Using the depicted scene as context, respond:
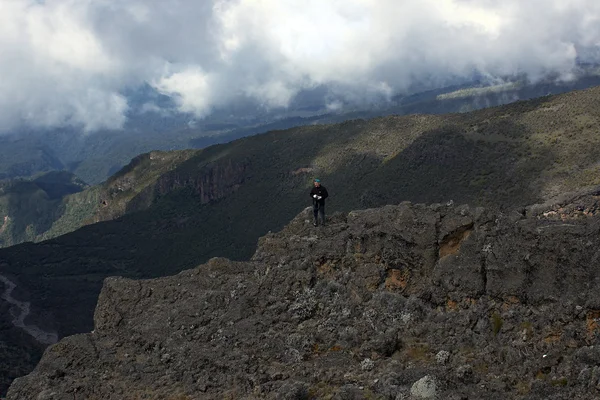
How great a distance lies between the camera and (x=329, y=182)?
13412cm

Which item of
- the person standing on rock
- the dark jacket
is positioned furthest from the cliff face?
the dark jacket

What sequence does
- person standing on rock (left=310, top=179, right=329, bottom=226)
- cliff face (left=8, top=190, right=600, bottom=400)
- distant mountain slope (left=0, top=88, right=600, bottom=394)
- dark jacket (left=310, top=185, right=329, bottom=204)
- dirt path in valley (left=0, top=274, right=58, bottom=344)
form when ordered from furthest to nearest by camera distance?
dirt path in valley (left=0, top=274, right=58, bottom=344)
distant mountain slope (left=0, top=88, right=600, bottom=394)
dark jacket (left=310, top=185, right=329, bottom=204)
person standing on rock (left=310, top=179, right=329, bottom=226)
cliff face (left=8, top=190, right=600, bottom=400)

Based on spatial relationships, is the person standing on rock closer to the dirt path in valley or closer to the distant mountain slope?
the distant mountain slope

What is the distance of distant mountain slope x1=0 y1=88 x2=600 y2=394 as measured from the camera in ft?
292

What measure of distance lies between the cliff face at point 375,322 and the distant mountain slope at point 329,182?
57.4 meters

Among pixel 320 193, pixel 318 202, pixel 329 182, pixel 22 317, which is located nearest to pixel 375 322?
pixel 318 202

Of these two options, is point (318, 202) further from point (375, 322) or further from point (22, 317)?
point (22, 317)

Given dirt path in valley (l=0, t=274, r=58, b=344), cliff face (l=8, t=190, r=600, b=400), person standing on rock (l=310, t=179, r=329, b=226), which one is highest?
person standing on rock (l=310, t=179, r=329, b=226)

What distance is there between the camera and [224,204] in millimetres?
175875

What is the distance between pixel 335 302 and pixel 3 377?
78197 millimetres

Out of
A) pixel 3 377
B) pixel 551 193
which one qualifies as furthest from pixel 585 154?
pixel 3 377

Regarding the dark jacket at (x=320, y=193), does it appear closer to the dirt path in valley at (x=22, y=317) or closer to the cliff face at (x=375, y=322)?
the cliff face at (x=375, y=322)

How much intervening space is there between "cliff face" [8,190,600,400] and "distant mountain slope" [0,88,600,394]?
5737cm

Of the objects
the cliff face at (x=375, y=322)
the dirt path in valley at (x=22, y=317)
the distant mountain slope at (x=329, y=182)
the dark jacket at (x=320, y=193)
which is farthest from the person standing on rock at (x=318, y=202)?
the dirt path in valley at (x=22, y=317)
